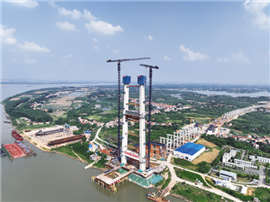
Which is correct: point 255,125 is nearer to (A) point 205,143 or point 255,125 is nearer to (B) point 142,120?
(A) point 205,143

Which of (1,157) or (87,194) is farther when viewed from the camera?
(1,157)

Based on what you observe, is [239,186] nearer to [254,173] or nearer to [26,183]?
[254,173]

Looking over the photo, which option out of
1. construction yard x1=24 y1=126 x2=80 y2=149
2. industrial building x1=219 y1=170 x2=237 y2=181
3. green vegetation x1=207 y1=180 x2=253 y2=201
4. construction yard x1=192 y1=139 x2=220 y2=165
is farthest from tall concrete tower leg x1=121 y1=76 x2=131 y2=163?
construction yard x1=24 y1=126 x2=80 y2=149

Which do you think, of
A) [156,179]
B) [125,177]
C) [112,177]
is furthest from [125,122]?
[156,179]

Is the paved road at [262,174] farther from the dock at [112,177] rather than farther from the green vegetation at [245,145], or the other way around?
the dock at [112,177]

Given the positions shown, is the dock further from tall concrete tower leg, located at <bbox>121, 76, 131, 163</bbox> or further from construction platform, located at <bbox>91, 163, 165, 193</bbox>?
tall concrete tower leg, located at <bbox>121, 76, 131, 163</bbox>

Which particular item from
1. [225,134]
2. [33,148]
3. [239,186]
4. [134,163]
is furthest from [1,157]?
[225,134]

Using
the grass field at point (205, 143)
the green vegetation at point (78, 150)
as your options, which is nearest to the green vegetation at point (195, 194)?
the green vegetation at point (78, 150)
